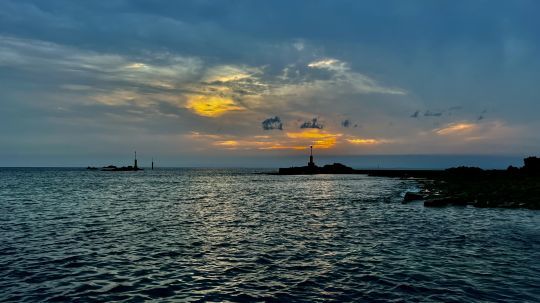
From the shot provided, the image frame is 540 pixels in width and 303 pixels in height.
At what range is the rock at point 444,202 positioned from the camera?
44812mm

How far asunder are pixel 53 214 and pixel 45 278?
27012 mm

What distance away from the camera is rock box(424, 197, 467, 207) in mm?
44812

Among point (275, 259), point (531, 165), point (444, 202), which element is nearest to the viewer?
point (275, 259)

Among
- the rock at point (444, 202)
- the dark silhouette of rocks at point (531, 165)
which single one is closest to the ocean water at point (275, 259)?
the rock at point (444, 202)

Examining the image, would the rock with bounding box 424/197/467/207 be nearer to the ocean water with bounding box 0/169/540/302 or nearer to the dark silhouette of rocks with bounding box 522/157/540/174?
the ocean water with bounding box 0/169/540/302

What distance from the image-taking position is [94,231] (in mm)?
29172

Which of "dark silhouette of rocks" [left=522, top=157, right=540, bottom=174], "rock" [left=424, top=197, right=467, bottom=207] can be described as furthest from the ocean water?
"dark silhouette of rocks" [left=522, top=157, right=540, bottom=174]

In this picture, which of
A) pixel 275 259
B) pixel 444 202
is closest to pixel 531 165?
A: pixel 444 202

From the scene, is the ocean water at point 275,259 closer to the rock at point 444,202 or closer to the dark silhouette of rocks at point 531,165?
the rock at point 444,202

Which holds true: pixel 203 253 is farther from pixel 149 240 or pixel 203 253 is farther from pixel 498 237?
pixel 498 237

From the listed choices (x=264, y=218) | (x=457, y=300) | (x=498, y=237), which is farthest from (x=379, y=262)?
(x=264, y=218)

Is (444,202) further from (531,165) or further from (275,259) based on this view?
(531,165)

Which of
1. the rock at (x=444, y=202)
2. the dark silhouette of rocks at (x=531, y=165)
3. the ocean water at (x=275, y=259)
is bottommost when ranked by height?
the ocean water at (x=275, y=259)

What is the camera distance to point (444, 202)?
45906 mm
